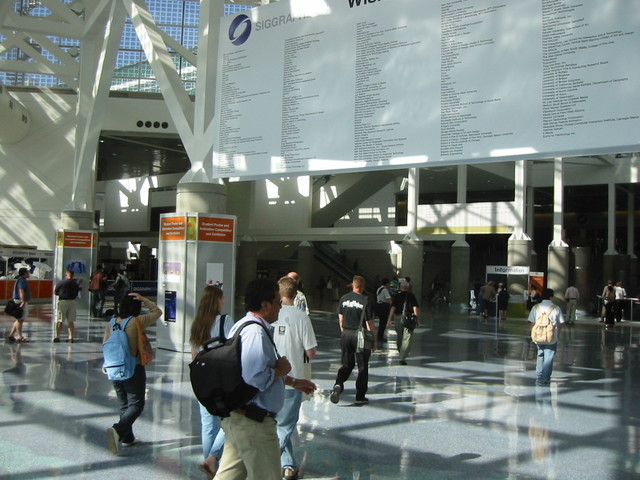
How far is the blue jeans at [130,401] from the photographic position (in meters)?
5.22

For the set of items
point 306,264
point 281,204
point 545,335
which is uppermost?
point 281,204

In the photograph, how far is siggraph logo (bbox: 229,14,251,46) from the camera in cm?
885

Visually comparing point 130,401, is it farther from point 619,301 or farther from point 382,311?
point 619,301

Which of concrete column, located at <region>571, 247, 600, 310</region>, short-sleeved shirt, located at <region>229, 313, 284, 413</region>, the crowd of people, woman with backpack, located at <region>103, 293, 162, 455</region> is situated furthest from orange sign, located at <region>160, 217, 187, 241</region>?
concrete column, located at <region>571, 247, 600, 310</region>

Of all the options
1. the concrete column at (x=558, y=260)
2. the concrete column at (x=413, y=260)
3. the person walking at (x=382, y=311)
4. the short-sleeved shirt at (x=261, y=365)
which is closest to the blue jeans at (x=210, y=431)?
the short-sleeved shirt at (x=261, y=365)


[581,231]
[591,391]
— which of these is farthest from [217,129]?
[581,231]

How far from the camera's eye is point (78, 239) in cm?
1803

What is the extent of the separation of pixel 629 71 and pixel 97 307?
1593cm

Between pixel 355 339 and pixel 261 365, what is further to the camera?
pixel 355 339

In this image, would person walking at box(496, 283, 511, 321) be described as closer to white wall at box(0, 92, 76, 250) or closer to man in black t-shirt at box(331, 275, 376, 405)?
man in black t-shirt at box(331, 275, 376, 405)

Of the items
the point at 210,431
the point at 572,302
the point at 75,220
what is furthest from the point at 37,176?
the point at 210,431

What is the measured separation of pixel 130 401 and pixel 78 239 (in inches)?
547

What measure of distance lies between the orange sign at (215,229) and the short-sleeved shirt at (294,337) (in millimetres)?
6115

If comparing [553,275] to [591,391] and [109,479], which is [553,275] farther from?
[109,479]
